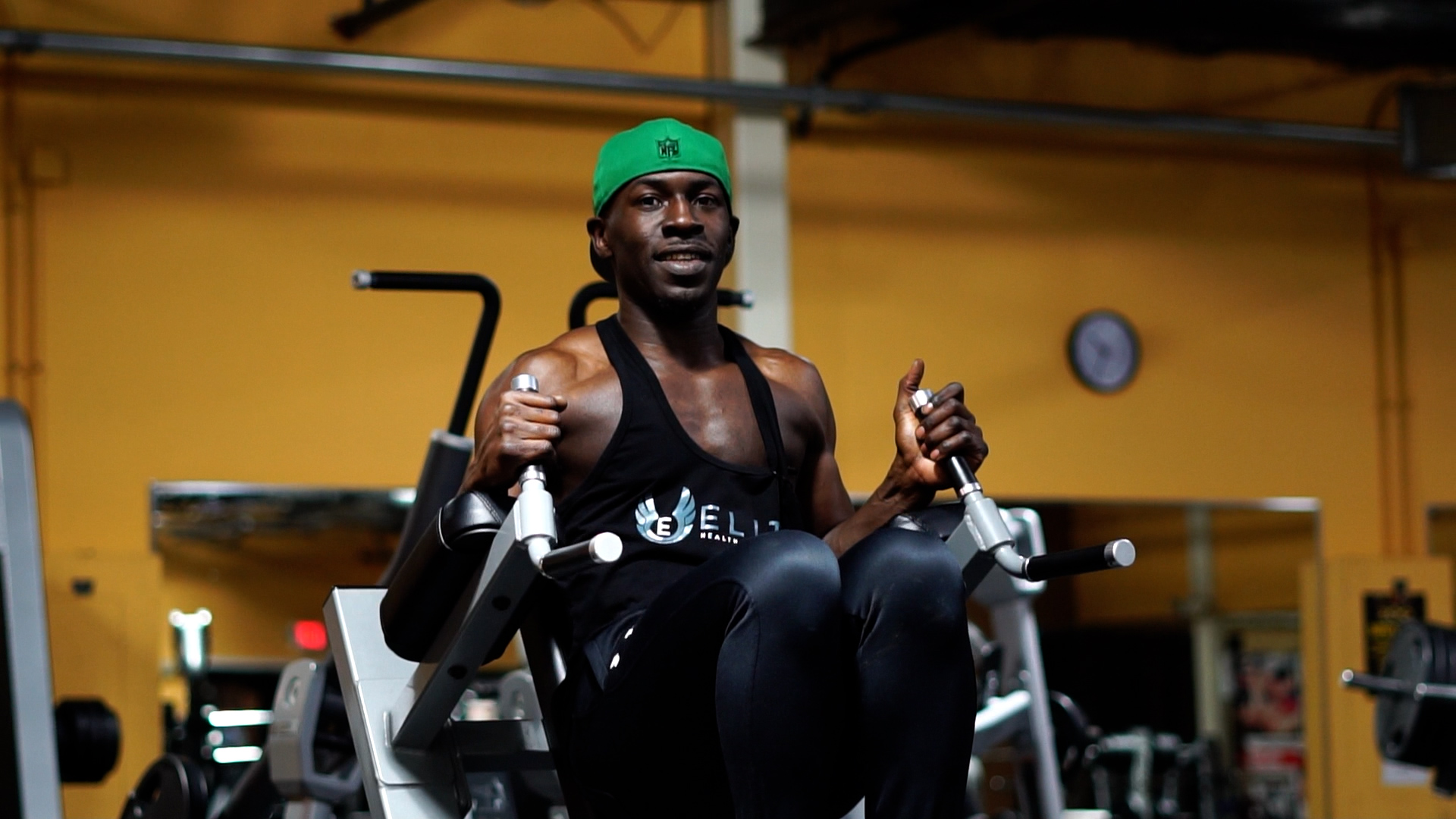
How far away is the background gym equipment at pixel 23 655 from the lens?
1.59m

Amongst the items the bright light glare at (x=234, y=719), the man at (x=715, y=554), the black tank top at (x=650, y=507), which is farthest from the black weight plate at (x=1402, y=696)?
the bright light glare at (x=234, y=719)

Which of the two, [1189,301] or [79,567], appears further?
[1189,301]

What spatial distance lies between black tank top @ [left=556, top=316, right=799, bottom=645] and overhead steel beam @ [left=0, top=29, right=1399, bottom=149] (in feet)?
14.3

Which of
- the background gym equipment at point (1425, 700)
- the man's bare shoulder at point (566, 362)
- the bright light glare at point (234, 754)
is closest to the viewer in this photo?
the man's bare shoulder at point (566, 362)

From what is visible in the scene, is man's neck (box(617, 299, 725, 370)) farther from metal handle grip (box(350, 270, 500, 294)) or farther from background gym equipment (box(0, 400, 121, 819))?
background gym equipment (box(0, 400, 121, 819))

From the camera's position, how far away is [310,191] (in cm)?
632

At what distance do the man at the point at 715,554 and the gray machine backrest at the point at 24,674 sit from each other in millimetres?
490

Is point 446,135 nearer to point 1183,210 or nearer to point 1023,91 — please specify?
point 1023,91

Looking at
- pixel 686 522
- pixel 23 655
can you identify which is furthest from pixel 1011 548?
pixel 23 655

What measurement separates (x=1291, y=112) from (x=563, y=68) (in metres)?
3.36

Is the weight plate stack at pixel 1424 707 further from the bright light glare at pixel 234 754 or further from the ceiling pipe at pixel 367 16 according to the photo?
the ceiling pipe at pixel 367 16

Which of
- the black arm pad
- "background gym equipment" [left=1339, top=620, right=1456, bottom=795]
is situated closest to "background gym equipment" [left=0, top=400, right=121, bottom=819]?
the black arm pad

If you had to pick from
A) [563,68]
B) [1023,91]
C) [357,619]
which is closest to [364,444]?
[563,68]

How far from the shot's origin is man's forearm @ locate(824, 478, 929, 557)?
2113 millimetres
